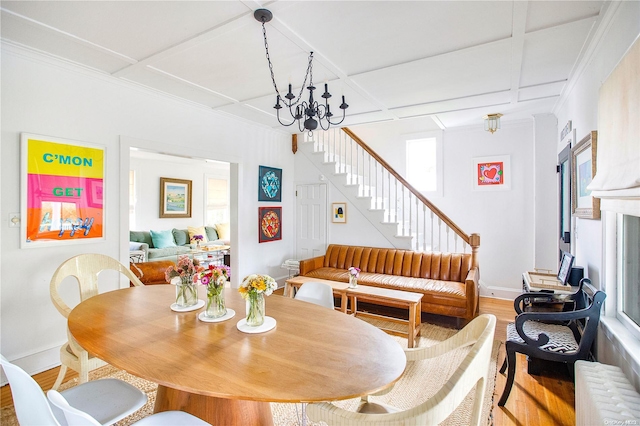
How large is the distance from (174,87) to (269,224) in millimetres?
2518

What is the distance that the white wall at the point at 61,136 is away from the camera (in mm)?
2471

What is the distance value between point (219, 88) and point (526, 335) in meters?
3.62

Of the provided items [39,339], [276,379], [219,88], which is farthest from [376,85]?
[39,339]

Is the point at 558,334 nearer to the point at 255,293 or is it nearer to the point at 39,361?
the point at 255,293

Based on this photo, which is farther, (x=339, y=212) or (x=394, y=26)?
(x=339, y=212)

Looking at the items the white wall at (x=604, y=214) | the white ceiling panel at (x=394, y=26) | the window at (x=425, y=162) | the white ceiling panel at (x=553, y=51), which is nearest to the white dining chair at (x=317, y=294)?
the white wall at (x=604, y=214)

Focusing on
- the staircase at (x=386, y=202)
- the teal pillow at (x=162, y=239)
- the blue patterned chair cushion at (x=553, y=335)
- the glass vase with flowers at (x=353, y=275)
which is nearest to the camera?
the blue patterned chair cushion at (x=553, y=335)

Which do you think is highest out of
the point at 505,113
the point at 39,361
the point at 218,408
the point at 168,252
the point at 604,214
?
the point at 505,113

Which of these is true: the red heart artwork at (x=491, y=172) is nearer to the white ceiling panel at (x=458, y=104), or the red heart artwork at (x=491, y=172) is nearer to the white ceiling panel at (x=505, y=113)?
the white ceiling panel at (x=505, y=113)

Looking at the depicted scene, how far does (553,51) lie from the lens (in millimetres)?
2484

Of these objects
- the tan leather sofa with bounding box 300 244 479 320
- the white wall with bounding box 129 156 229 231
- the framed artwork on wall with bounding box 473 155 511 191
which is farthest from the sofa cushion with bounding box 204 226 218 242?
the framed artwork on wall with bounding box 473 155 511 191

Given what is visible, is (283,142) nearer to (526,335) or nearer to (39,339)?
(39,339)

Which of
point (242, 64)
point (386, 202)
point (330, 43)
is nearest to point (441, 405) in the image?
point (330, 43)

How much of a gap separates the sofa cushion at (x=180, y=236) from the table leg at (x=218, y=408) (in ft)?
20.3
